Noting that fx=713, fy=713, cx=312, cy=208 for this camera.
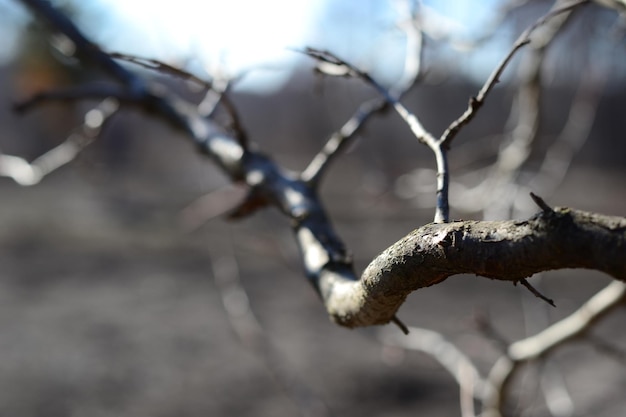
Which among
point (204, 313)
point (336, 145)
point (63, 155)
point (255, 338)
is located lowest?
point (204, 313)

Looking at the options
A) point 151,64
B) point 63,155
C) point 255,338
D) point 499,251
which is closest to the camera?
point 499,251

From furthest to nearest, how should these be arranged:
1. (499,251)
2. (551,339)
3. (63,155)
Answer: (63,155) → (551,339) → (499,251)

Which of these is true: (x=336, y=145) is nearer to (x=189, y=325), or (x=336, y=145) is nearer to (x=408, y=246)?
(x=408, y=246)

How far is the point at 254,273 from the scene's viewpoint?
21.8 ft

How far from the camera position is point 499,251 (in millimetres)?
508

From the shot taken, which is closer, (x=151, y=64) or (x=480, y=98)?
(x=480, y=98)

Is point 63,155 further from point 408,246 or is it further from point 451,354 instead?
point 408,246

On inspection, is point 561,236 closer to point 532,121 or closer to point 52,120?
point 532,121

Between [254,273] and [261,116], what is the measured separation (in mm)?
11747

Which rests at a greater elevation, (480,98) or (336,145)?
(480,98)

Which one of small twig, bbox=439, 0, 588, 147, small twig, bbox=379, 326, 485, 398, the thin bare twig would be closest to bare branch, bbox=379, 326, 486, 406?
small twig, bbox=379, 326, 485, 398

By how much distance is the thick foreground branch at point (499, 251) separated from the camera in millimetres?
462

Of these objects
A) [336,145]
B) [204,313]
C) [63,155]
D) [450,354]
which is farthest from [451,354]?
[204,313]

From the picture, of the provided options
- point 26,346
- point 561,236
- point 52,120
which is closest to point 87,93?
point 561,236
